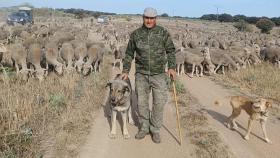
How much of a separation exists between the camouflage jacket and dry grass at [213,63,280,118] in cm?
487

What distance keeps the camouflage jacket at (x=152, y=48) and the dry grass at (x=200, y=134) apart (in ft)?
5.86

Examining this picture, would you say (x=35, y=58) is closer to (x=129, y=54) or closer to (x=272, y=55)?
(x=129, y=54)

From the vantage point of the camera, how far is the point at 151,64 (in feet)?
30.4

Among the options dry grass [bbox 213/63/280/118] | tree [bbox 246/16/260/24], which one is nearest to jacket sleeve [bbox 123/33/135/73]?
dry grass [bbox 213/63/280/118]

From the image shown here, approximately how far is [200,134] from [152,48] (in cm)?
245

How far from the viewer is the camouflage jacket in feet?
30.0

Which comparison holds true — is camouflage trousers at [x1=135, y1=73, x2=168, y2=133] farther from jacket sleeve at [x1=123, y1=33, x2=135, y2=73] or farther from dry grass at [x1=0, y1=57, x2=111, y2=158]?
dry grass at [x1=0, y1=57, x2=111, y2=158]

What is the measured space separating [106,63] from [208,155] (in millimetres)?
14024

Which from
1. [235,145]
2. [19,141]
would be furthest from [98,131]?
[235,145]

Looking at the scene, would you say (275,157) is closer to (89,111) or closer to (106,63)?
(89,111)

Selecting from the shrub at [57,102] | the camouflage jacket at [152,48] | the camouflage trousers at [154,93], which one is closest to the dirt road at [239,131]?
the camouflage trousers at [154,93]

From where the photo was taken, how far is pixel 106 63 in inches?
878

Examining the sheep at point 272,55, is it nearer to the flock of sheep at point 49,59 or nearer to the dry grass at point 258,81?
the dry grass at point 258,81

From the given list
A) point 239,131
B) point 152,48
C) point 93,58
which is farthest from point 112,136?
point 93,58
